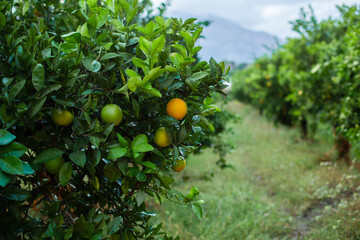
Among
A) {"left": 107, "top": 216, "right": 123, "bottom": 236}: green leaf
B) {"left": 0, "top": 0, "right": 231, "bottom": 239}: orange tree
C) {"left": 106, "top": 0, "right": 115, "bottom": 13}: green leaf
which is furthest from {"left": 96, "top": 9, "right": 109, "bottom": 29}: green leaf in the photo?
{"left": 107, "top": 216, "right": 123, "bottom": 236}: green leaf

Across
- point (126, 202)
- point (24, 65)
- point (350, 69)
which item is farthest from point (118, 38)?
point (350, 69)

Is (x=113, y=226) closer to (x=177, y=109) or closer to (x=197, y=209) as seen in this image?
(x=197, y=209)

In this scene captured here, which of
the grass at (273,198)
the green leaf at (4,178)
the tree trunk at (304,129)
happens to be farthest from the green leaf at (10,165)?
Result: the tree trunk at (304,129)

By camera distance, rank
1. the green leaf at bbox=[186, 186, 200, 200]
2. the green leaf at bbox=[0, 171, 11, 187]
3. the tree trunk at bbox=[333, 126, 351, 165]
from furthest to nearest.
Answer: the tree trunk at bbox=[333, 126, 351, 165] → the green leaf at bbox=[186, 186, 200, 200] → the green leaf at bbox=[0, 171, 11, 187]

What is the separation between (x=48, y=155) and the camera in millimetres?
984

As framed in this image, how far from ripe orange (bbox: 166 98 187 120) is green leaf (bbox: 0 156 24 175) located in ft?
1.65

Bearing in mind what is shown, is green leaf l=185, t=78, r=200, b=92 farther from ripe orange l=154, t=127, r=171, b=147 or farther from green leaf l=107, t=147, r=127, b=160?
green leaf l=107, t=147, r=127, b=160

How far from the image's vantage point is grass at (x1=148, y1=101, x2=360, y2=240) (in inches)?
120

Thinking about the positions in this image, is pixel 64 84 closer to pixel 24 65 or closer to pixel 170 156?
pixel 24 65

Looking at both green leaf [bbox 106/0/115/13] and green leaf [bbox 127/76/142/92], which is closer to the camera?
green leaf [bbox 127/76/142/92]

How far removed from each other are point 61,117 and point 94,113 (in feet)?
0.45

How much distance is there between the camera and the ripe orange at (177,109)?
1062mm

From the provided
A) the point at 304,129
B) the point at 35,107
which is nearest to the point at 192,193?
the point at 35,107

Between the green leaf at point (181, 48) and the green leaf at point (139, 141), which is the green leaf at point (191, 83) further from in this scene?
the green leaf at point (139, 141)
